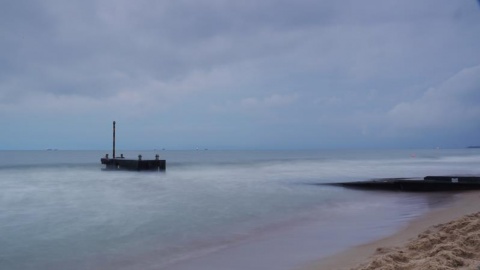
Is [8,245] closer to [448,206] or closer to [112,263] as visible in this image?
[112,263]

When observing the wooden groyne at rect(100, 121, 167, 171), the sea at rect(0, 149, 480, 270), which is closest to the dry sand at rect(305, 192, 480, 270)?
the sea at rect(0, 149, 480, 270)

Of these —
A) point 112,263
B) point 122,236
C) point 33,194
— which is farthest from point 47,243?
point 33,194

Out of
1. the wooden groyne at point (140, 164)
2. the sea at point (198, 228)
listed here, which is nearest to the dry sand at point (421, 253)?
the sea at point (198, 228)

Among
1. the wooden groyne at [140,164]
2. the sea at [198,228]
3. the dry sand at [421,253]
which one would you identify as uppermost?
the wooden groyne at [140,164]

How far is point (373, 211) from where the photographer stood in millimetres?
15445

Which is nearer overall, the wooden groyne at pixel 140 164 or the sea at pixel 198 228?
the sea at pixel 198 228

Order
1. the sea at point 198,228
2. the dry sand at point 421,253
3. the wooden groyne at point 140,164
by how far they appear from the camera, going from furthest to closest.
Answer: the wooden groyne at point 140,164 < the sea at point 198,228 < the dry sand at point 421,253

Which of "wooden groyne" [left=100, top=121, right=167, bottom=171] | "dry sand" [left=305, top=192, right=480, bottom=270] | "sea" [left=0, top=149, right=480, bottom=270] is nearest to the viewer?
"dry sand" [left=305, top=192, right=480, bottom=270]

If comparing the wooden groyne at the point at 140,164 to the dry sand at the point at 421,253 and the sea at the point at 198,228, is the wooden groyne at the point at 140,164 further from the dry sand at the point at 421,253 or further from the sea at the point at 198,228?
the dry sand at the point at 421,253

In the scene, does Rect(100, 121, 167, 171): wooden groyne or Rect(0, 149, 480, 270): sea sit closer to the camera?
Rect(0, 149, 480, 270): sea

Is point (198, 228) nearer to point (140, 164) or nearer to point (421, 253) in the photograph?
point (421, 253)

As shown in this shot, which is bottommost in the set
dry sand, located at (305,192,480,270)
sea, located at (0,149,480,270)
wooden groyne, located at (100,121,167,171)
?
sea, located at (0,149,480,270)

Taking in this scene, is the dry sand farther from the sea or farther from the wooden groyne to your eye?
the wooden groyne

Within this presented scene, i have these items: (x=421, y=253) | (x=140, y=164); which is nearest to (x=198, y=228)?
(x=421, y=253)
